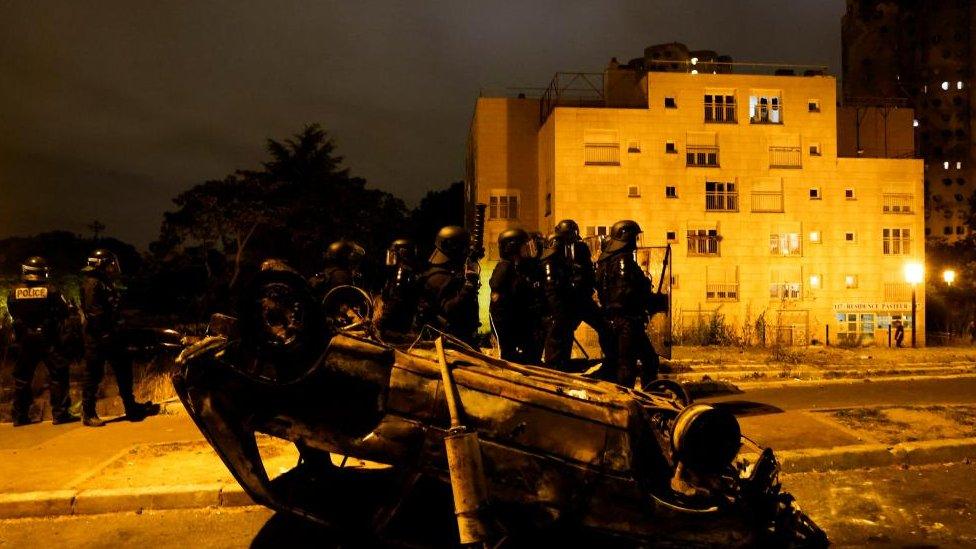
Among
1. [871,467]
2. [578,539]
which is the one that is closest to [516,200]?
[871,467]

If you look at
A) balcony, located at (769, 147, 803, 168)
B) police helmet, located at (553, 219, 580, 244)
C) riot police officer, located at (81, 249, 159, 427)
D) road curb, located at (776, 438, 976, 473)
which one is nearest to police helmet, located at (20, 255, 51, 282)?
riot police officer, located at (81, 249, 159, 427)

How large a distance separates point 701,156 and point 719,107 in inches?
77.6

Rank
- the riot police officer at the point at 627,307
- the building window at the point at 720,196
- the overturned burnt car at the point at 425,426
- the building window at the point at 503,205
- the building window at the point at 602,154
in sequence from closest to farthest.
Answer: the overturned burnt car at the point at 425,426 → the riot police officer at the point at 627,307 → the building window at the point at 602,154 → the building window at the point at 720,196 → the building window at the point at 503,205

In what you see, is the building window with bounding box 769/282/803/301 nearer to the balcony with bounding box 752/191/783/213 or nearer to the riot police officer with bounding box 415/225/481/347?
the balcony with bounding box 752/191/783/213

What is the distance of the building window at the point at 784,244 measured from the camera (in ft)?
74.5

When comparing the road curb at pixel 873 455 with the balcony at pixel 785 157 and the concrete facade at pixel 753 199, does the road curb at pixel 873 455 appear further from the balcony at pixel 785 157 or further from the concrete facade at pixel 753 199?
the balcony at pixel 785 157

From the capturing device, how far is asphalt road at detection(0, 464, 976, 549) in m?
4.46

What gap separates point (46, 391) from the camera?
11.1 meters

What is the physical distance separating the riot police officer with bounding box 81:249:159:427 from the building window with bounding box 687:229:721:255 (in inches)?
745

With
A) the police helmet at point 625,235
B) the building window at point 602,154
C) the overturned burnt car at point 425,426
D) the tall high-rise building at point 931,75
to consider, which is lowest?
the overturned burnt car at point 425,426

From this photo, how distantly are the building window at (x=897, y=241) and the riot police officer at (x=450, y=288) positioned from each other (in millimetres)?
22133

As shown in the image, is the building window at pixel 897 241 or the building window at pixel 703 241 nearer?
the building window at pixel 703 241

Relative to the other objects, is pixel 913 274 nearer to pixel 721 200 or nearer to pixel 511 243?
pixel 721 200

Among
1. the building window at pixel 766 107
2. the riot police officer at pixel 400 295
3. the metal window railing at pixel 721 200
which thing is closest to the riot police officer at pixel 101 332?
the riot police officer at pixel 400 295
